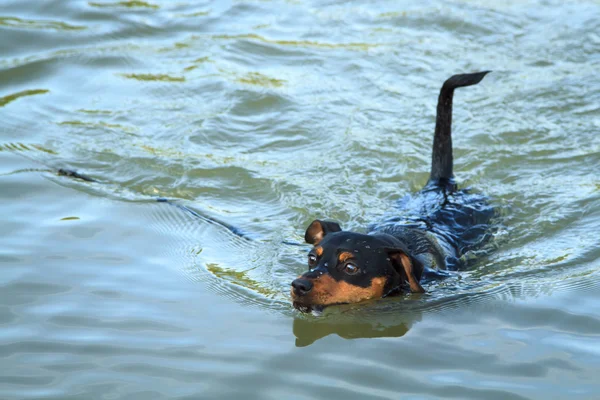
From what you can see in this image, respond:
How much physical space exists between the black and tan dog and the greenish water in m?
0.14

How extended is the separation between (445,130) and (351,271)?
194cm

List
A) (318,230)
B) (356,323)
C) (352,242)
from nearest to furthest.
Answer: (356,323) → (352,242) → (318,230)

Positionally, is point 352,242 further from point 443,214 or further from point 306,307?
point 443,214

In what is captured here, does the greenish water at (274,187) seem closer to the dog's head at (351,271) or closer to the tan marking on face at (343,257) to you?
the dog's head at (351,271)

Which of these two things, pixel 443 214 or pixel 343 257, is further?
pixel 443 214

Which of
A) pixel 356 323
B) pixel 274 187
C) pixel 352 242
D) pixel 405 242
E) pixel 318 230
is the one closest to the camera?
pixel 356 323

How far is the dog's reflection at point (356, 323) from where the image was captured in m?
4.49

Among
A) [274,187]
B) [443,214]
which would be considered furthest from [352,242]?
[274,187]

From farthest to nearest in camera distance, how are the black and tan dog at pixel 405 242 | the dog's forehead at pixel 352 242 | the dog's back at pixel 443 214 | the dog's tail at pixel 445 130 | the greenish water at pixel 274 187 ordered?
the dog's tail at pixel 445 130 → the dog's back at pixel 443 214 → the dog's forehead at pixel 352 242 → the black and tan dog at pixel 405 242 → the greenish water at pixel 274 187

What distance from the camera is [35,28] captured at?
10273mm

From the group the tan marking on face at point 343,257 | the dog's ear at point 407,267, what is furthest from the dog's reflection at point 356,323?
the tan marking on face at point 343,257

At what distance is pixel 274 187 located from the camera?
23.1ft

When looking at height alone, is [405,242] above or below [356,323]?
above

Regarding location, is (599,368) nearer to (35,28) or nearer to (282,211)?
(282,211)
